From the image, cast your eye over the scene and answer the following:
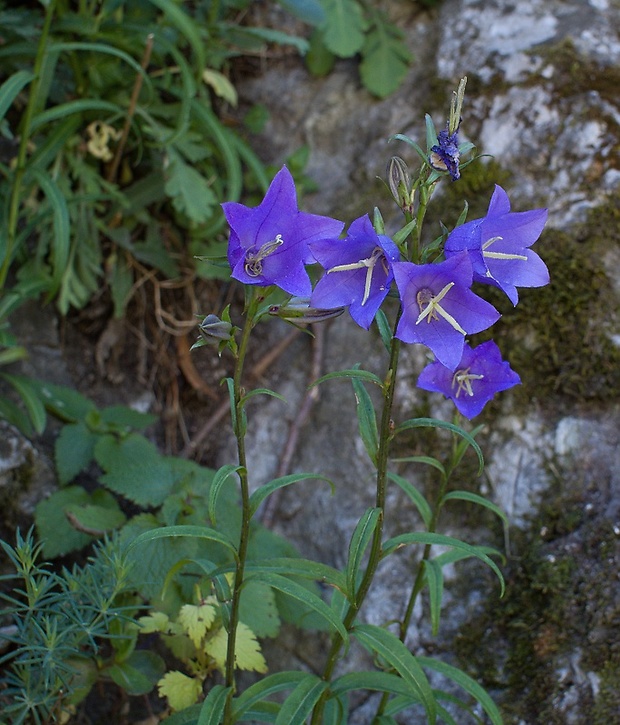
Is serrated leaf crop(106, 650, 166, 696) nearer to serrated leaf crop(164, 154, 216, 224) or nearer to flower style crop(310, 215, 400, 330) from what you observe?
flower style crop(310, 215, 400, 330)

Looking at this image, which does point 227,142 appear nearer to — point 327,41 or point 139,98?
point 139,98

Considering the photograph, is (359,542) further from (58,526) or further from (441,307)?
(58,526)

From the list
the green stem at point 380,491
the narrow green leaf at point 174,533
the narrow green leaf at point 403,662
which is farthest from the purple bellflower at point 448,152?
the narrow green leaf at point 403,662

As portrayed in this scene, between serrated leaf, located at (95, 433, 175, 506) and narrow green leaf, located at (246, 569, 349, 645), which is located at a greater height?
narrow green leaf, located at (246, 569, 349, 645)

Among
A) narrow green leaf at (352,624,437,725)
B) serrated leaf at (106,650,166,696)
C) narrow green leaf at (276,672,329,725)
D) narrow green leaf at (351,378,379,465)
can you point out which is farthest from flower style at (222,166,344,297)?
serrated leaf at (106,650,166,696)

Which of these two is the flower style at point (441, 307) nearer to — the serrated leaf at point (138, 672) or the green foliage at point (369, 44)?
the serrated leaf at point (138, 672)

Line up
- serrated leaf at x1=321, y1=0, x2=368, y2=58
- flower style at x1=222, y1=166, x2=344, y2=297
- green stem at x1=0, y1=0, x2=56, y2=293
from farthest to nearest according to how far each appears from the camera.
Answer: serrated leaf at x1=321, y1=0, x2=368, y2=58 → green stem at x1=0, y1=0, x2=56, y2=293 → flower style at x1=222, y1=166, x2=344, y2=297
